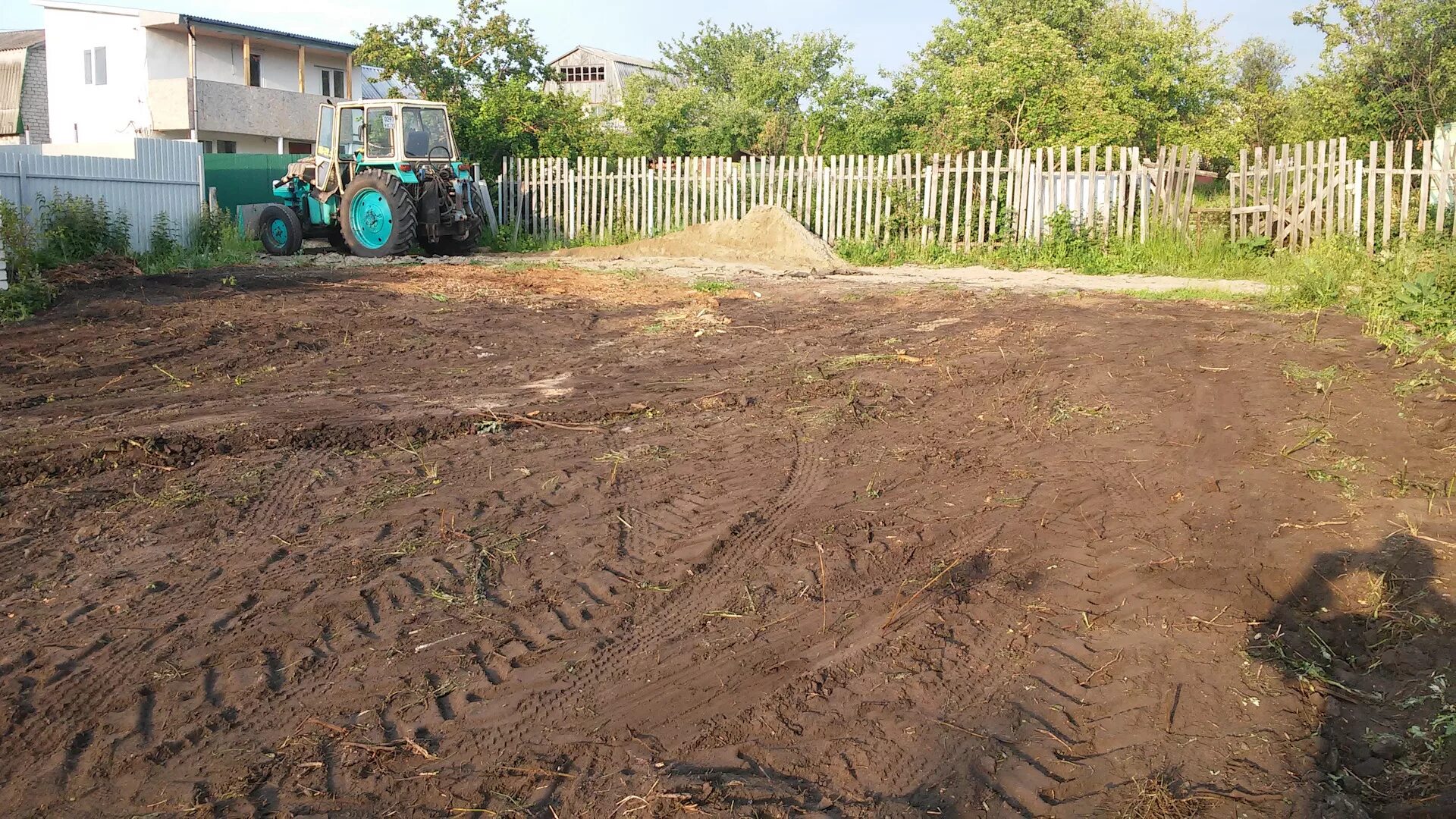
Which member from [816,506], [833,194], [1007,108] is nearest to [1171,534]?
[816,506]

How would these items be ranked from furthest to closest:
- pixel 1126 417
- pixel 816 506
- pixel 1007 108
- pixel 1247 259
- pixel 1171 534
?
pixel 1007 108 < pixel 1247 259 < pixel 1126 417 < pixel 816 506 < pixel 1171 534

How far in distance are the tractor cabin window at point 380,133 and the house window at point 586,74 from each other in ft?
129

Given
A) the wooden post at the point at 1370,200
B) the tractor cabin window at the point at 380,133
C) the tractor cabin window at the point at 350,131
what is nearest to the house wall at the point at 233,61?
the tractor cabin window at the point at 350,131

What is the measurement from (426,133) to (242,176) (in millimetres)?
9700

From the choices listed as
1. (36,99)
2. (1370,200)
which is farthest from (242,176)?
(1370,200)

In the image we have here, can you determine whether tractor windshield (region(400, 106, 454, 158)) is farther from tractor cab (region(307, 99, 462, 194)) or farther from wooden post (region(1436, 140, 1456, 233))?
wooden post (region(1436, 140, 1456, 233))

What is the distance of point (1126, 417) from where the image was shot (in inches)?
266

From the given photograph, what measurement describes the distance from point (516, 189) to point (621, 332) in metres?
13.1

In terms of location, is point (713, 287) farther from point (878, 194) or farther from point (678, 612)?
point (678, 612)

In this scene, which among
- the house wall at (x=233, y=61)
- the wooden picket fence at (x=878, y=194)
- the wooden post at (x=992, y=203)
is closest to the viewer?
the wooden picket fence at (x=878, y=194)

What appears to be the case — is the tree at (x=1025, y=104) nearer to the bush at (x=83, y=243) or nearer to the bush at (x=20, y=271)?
the bush at (x=83, y=243)

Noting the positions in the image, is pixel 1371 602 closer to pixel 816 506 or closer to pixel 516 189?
pixel 816 506

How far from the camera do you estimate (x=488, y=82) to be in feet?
84.3

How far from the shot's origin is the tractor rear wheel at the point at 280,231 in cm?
1842
